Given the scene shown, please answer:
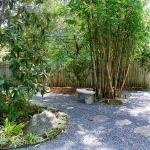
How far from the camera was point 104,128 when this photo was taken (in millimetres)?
3150

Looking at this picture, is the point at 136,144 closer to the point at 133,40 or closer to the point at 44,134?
the point at 44,134

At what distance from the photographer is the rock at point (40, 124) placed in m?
2.83

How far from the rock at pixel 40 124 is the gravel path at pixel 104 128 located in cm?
25

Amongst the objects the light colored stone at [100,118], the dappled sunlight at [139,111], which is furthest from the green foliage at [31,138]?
the dappled sunlight at [139,111]

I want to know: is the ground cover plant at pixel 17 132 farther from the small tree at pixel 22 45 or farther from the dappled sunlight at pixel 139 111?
the dappled sunlight at pixel 139 111

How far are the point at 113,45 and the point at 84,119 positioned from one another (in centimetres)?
238

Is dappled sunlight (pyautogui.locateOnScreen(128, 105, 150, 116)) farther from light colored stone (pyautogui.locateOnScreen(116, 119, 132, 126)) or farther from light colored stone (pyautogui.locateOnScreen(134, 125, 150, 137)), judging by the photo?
light colored stone (pyautogui.locateOnScreen(134, 125, 150, 137))

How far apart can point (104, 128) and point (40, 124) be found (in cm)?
99

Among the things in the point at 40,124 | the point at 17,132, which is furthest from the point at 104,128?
the point at 17,132

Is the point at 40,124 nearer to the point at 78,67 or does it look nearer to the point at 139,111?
the point at 139,111

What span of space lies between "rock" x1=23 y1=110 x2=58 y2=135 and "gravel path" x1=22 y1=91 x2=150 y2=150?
25 cm

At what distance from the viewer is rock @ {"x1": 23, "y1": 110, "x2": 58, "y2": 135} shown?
283 cm

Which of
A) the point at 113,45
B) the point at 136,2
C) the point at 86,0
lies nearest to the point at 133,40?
the point at 113,45

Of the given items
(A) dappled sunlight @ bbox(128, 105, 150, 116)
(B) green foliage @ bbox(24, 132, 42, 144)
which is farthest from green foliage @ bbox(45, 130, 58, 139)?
(A) dappled sunlight @ bbox(128, 105, 150, 116)
